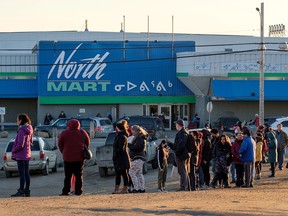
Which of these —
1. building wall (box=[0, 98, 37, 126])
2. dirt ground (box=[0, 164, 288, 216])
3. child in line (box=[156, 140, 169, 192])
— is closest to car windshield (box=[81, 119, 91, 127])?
building wall (box=[0, 98, 37, 126])

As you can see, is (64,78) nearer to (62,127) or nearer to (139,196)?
(62,127)

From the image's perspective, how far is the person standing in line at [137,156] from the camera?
1772cm

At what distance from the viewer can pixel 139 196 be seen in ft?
52.5

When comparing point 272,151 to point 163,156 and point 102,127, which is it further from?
point 102,127

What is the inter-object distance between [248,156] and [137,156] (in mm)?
4238

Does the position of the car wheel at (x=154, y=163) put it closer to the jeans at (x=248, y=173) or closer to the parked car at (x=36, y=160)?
the parked car at (x=36, y=160)

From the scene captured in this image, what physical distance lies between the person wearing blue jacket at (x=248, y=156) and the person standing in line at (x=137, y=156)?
3965 millimetres

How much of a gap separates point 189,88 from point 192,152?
1606 inches

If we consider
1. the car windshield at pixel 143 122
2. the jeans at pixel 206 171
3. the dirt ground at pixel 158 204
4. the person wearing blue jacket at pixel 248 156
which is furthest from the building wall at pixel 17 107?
the dirt ground at pixel 158 204

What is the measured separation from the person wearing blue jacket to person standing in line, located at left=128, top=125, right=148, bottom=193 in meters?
3.97

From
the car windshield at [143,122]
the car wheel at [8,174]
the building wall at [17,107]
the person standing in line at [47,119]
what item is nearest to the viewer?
the car wheel at [8,174]

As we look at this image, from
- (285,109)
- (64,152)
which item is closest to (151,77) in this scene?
(285,109)

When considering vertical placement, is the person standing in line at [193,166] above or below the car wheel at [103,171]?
above

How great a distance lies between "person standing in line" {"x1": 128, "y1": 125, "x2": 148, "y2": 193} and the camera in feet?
58.1
